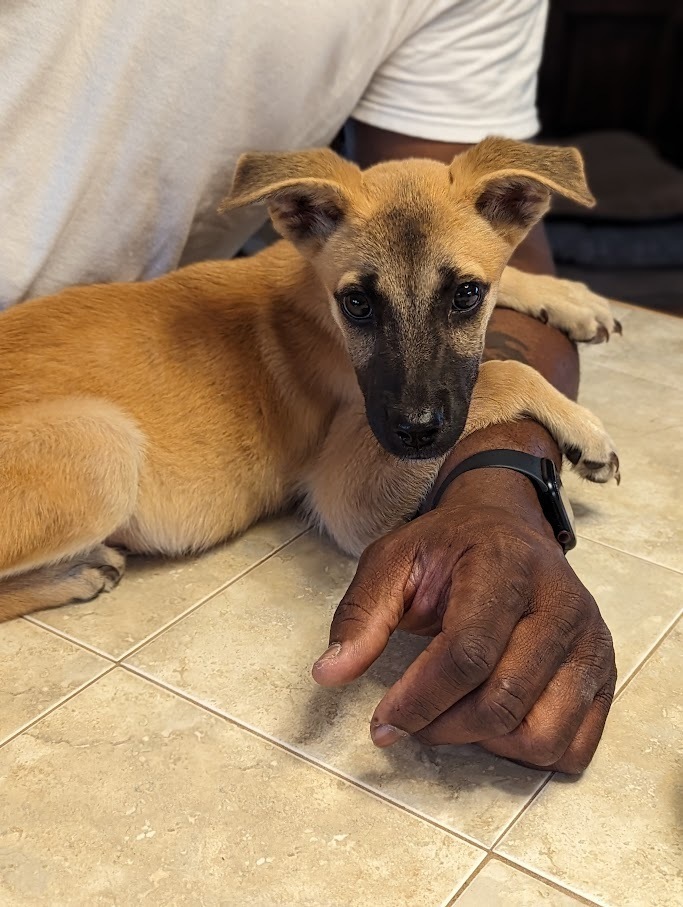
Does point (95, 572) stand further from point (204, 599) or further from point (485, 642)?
point (485, 642)

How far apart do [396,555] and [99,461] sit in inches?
25.6

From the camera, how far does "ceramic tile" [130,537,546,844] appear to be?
4.70 ft

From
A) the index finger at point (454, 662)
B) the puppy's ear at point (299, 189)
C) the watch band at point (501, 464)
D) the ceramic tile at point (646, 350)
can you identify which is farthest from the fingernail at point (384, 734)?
the ceramic tile at point (646, 350)

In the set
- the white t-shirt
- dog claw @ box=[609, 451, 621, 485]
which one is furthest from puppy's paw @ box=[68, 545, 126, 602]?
dog claw @ box=[609, 451, 621, 485]

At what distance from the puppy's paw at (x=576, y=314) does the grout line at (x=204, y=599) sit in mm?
784

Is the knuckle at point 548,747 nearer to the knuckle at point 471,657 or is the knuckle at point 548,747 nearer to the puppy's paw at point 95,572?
the knuckle at point 471,657

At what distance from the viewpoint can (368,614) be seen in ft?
4.86

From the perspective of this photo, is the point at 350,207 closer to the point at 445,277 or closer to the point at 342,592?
the point at 445,277

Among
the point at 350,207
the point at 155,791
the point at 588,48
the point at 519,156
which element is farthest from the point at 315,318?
the point at 588,48

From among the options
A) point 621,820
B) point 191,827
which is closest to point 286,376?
point 191,827

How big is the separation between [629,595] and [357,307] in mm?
745

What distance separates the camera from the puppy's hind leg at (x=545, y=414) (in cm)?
196

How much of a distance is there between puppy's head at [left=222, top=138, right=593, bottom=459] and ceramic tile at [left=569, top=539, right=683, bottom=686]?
Result: 403 mm

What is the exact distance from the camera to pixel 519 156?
1.90m
